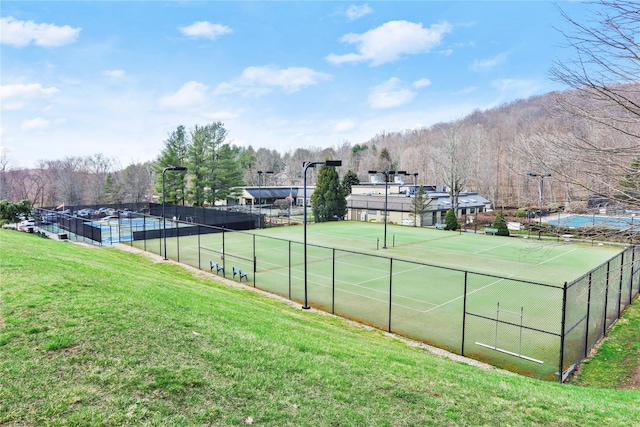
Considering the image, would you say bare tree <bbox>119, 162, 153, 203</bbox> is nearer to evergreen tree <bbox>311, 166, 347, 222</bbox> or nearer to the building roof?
evergreen tree <bbox>311, 166, 347, 222</bbox>

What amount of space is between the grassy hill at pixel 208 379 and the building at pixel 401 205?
3756 cm

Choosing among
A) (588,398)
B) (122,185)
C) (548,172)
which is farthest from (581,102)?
(122,185)

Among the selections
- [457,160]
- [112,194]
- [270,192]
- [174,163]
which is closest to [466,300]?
[457,160]

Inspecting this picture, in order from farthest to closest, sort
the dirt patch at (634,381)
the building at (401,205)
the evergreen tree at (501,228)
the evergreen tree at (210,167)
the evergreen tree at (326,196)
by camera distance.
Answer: the evergreen tree at (210,167), the evergreen tree at (326,196), the building at (401,205), the evergreen tree at (501,228), the dirt patch at (634,381)

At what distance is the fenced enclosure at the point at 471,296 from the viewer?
11391 millimetres

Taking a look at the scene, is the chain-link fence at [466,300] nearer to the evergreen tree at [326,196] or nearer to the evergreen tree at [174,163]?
the evergreen tree at [326,196]

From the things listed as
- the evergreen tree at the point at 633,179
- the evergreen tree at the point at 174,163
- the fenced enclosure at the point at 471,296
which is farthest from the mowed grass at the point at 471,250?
the evergreen tree at the point at 174,163

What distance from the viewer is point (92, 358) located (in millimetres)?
5352

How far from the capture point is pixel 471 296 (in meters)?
17.6

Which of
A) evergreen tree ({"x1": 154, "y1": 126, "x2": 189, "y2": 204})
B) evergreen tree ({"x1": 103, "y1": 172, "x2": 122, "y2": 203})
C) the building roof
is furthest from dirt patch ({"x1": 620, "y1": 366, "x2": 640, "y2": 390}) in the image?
evergreen tree ({"x1": 103, "y1": 172, "x2": 122, "y2": 203})

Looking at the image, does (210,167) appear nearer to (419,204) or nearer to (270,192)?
(270,192)

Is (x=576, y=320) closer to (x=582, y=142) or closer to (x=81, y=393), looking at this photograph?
(x=582, y=142)

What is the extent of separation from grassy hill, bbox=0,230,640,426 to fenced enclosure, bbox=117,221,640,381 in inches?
137

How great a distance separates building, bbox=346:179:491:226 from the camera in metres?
47.7
